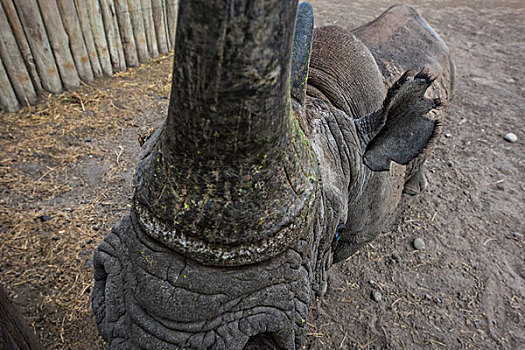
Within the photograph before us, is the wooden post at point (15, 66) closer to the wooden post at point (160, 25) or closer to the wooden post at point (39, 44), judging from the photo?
the wooden post at point (39, 44)

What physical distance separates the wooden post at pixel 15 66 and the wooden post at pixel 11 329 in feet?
15.0

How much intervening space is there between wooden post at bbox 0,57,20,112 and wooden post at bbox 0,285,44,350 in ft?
14.8

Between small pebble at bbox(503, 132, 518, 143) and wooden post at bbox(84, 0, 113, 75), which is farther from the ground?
wooden post at bbox(84, 0, 113, 75)

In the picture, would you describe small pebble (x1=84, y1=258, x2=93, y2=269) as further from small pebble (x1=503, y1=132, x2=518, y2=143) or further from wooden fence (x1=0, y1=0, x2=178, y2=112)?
small pebble (x1=503, y1=132, x2=518, y2=143)

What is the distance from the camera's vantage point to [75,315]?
3.20m

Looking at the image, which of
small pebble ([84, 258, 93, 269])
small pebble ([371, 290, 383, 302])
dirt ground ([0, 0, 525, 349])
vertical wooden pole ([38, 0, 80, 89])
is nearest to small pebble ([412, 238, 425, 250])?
dirt ground ([0, 0, 525, 349])

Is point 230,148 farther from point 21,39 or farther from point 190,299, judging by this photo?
point 21,39

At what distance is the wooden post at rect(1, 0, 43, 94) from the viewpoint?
5.07 metres

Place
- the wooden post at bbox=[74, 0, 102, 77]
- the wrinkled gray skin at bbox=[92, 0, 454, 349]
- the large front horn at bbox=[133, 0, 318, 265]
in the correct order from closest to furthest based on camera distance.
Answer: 1. the large front horn at bbox=[133, 0, 318, 265]
2. the wrinkled gray skin at bbox=[92, 0, 454, 349]
3. the wooden post at bbox=[74, 0, 102, 77]

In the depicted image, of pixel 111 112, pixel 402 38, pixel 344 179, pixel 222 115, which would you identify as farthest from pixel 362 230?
pixel 111 112

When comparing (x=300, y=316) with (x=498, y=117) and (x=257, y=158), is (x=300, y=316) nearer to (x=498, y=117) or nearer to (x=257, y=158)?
(x=257, y=158)

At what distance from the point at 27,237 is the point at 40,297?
2.55 feet

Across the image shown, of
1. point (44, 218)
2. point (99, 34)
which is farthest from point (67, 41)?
point (44, 218)

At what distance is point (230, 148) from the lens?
1307mm
